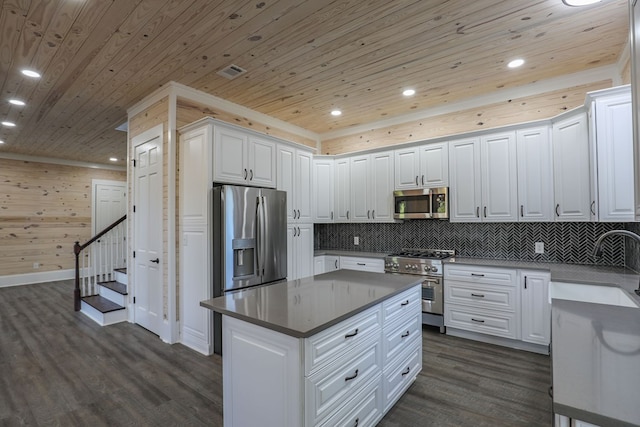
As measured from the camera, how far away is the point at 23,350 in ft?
11.3

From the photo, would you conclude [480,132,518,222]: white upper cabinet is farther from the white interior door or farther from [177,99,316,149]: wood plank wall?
the white interior door

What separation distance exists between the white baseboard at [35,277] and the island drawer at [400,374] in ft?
28.0

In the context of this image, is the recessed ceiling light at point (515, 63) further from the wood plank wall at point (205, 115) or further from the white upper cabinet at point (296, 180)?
the wood plank wall at point (205, 115)

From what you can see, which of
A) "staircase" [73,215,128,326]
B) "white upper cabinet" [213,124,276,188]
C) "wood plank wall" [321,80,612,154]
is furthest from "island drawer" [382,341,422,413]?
"staircase" [73,215,128,326]

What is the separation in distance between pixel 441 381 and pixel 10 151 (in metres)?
9.27

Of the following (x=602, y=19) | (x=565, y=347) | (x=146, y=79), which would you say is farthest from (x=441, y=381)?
(x=146, y=79)

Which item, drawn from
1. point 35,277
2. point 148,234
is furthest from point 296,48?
point 35,277

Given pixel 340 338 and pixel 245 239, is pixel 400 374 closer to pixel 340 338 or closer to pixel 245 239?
pixel 340 338

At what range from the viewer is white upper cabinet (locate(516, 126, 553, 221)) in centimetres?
341

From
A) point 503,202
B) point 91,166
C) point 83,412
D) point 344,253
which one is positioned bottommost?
point 83,412

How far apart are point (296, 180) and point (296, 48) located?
189 centimetres

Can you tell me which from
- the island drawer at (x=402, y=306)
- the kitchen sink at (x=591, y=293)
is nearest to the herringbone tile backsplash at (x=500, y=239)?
the kitchen sink at (x=591, y=293)

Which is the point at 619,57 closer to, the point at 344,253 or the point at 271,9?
the point at 271,9

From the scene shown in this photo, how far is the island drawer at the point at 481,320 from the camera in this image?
338 centimetres
